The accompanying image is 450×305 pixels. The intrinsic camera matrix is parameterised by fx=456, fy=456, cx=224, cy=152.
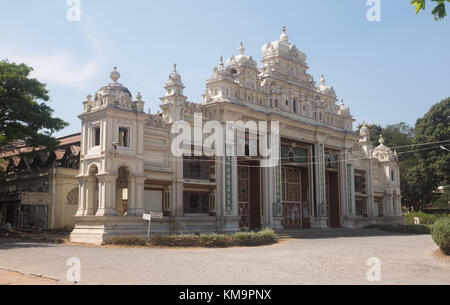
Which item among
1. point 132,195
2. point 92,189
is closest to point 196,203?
point 132,195

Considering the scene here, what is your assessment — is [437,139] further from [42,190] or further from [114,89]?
[42,190]

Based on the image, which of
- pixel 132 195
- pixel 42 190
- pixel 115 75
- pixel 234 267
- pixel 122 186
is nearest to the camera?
pixel 234 267

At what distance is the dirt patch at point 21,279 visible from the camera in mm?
11882

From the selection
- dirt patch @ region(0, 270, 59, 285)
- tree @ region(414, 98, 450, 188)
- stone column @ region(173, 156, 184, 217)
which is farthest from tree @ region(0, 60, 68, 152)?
tree @ region(414, 98, 450, 188)

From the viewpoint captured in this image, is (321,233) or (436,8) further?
(321,233)

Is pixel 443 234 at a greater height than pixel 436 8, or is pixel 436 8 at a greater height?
pixel 436 8

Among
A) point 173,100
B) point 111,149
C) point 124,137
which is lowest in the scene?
point 111,149

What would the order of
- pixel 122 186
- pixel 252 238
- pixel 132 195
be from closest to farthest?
pixel 252 238, pixel 132 195, pixel 122 186

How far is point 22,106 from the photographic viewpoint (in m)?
29.6

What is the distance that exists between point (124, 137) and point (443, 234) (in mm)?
17871

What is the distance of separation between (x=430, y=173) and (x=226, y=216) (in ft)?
126

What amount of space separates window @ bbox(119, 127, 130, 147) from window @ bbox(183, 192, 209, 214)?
18.1 ft
